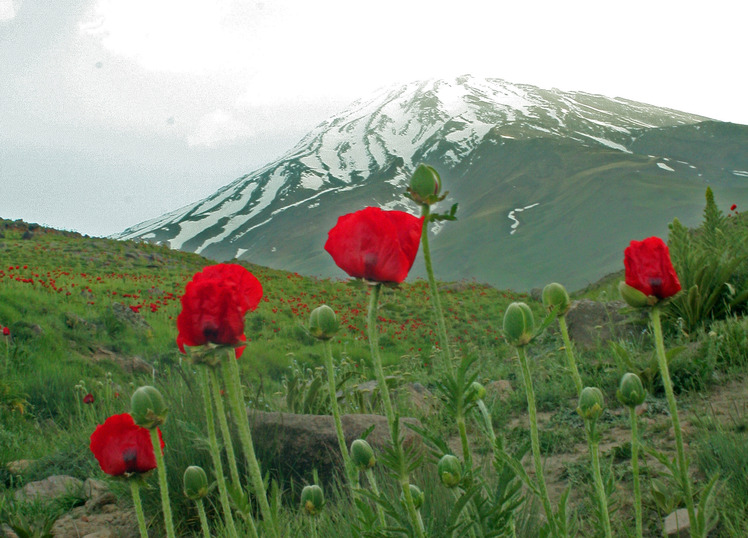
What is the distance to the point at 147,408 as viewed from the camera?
0.85 meters

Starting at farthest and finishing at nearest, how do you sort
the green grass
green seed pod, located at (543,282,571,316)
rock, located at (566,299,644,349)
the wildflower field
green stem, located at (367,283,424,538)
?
rock, located at (566,299,644,349), the green grass, green seed pod, located at (543,282,571,316), the wildflower field, green stem, located at (367,283,424,538)

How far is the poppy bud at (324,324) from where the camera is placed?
865 mm

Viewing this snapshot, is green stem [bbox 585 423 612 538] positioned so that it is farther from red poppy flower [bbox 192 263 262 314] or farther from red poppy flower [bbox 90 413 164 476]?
red poppy flower [bbox 90 413 164 476]

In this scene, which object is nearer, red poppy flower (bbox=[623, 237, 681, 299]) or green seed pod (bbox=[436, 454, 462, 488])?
green seed pod (bbox=[436, 454, 462, 488])

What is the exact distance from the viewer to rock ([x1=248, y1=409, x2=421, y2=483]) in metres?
2.39

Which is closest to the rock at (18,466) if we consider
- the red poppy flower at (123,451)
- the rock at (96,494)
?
the rock at (96,494)

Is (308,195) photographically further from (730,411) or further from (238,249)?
(730,411)

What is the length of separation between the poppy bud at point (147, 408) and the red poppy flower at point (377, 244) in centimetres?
40

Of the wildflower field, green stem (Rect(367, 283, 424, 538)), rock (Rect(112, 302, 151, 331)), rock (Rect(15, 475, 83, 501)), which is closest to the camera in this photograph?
green stem (Rect(367, 283, 424, 538))

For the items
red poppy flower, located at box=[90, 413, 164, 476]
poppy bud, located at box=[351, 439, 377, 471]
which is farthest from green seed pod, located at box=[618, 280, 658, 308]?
red poppy flower, located at box=[90, 413, 164, 476]

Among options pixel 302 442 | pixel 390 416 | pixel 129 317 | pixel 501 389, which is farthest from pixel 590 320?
pixel 129 317

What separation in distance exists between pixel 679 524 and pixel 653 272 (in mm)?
1073

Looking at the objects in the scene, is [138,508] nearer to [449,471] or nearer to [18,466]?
[449,471]

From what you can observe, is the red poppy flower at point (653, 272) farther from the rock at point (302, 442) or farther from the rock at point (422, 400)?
the rock at point (422, 400)
